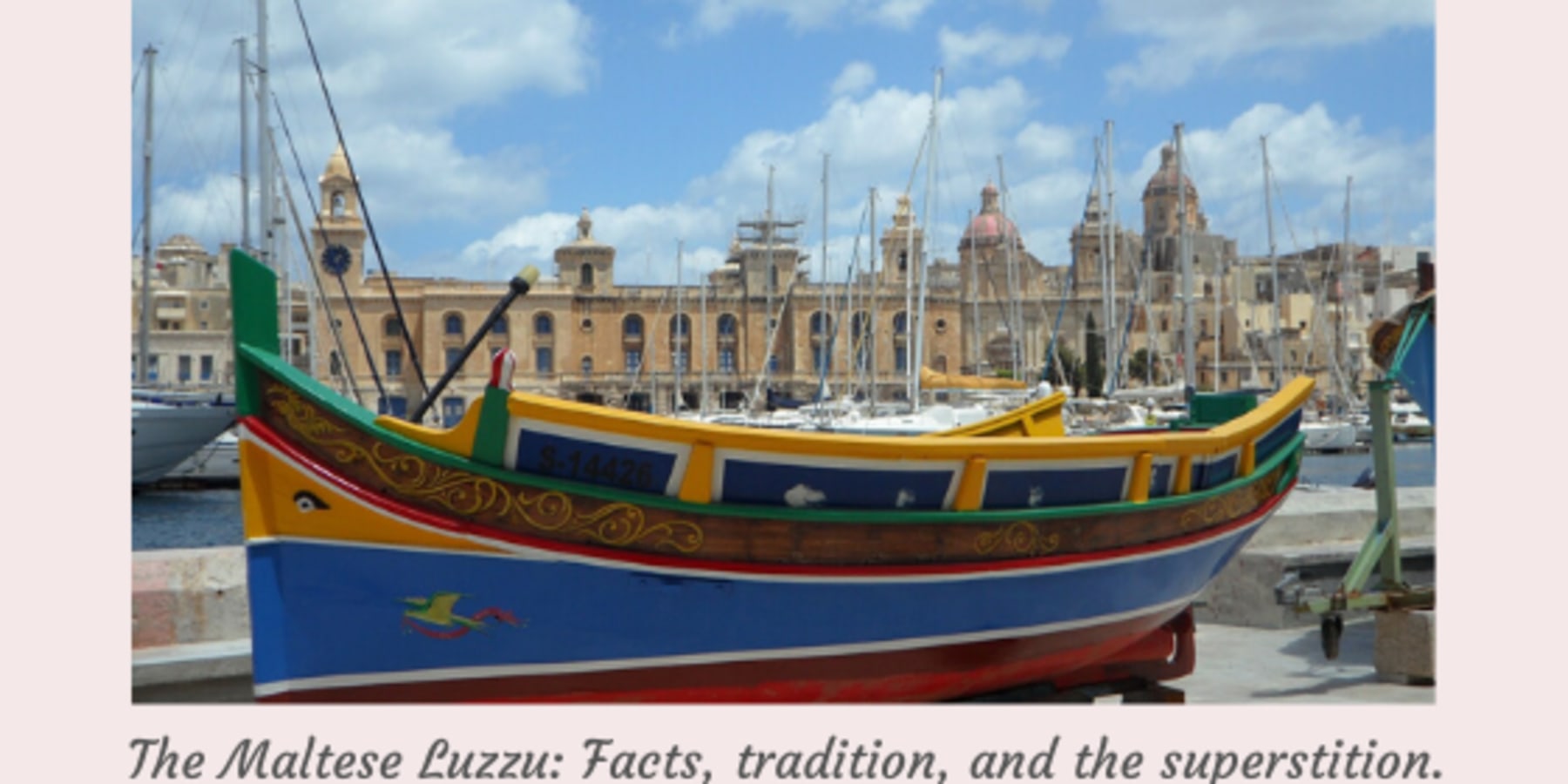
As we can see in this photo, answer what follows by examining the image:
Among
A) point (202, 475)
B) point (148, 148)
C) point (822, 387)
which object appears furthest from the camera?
point (822, 387)

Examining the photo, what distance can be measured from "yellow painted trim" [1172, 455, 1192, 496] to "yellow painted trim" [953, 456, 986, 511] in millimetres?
1253

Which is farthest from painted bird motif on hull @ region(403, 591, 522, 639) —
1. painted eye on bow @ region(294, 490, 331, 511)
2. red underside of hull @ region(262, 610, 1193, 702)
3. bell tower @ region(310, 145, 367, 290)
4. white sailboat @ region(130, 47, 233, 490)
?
bell tower @ region(310, 145, 367, 290)

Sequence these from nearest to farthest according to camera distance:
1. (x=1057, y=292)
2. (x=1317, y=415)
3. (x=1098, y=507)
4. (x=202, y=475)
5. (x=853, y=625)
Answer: (x=853, y=625) < (x=1098, y=507) < (x=202, y=475) < (x=1317, y=415) < (x=1057, y=292)

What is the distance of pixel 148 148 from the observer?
30.5 m

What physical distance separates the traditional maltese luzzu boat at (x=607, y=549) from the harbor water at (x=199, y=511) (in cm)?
1266

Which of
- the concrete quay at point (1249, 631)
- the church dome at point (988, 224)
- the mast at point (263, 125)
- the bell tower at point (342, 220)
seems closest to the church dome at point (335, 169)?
the bell tower at point (342, 220)

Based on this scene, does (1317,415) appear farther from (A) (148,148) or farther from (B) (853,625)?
(B) (853,625)

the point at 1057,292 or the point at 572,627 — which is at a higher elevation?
the point at 1057,292

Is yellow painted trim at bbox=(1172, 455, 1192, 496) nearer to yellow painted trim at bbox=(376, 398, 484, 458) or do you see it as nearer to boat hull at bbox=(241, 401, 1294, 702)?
boat hull at bbox=(241, 401, 1294, 702)

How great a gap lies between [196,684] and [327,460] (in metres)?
1.68

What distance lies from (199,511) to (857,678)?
2695 centimetres

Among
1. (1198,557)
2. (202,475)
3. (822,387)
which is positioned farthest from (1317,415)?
(1198,557)

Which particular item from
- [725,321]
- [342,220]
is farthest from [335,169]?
[725,321]

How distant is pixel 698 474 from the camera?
4.95 metres
